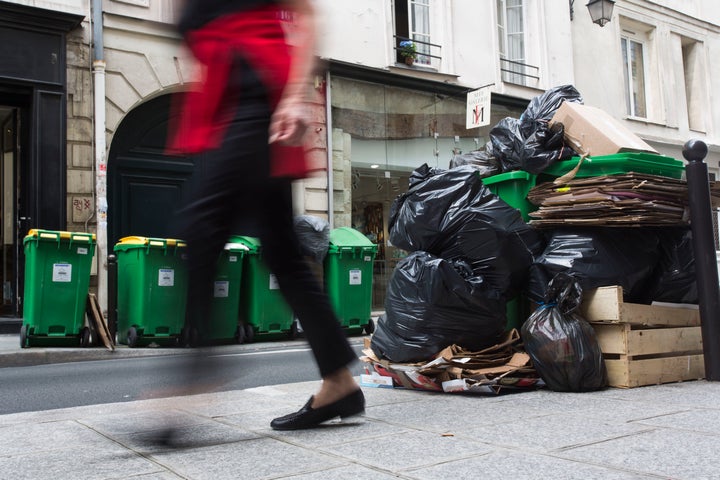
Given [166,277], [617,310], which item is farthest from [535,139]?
[166,277]

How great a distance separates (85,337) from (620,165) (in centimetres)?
622

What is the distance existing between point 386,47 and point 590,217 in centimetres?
1085

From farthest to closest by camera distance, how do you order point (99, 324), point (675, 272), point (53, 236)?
point (99, 324) < point (53, 236) < point (675, 272)

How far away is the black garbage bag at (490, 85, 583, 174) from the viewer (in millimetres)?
4098

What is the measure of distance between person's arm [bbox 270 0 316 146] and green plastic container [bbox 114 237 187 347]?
6030mm

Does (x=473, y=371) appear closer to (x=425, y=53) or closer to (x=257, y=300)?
(x=257, y=300)

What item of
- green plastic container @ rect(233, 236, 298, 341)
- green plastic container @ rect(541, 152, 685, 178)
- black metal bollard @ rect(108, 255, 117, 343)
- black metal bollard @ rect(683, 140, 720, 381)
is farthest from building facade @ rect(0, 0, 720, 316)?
black metal bollard @ rect(683, 140, 720, 381)

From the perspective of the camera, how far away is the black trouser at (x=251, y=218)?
2.26m

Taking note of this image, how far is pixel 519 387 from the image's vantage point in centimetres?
363

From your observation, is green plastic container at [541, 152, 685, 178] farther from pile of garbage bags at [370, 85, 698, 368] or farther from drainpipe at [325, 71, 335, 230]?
drainpipe at [325, 71, 335, 230]

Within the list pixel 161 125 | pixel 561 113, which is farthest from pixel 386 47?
pixel 561 113

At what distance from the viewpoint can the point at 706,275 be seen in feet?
12.8

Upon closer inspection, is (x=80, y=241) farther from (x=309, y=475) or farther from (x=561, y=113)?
(x=309, y=475)

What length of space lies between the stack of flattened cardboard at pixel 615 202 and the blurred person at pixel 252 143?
1.82 meters
